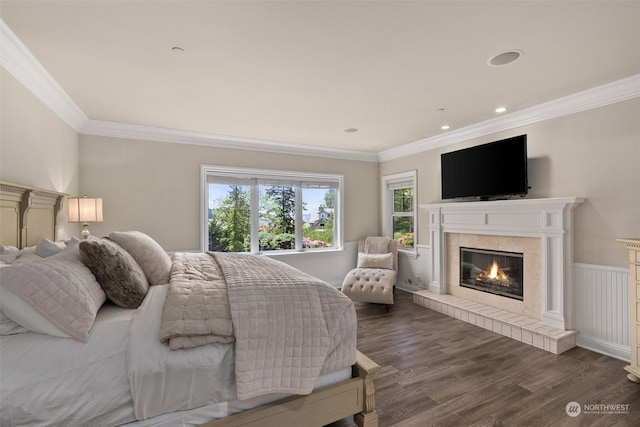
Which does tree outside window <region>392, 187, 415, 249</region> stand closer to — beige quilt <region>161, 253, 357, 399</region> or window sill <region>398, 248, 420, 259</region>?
window sill <region>398, 248, 420, 259</region>

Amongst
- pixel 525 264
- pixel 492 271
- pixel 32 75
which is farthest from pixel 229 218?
pixel 525 264

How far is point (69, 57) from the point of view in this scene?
2203 mm

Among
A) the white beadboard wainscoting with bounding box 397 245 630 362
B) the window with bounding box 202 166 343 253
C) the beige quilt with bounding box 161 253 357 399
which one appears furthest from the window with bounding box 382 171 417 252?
the beige quilt with bounding box 161 253 357 399

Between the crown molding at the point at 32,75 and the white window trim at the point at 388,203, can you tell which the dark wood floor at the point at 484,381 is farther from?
the crown molding at the point at 32,75

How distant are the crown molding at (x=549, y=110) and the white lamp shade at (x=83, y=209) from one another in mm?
4436

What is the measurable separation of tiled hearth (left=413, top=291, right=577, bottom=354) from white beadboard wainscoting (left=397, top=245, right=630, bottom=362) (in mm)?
156

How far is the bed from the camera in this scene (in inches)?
47.4

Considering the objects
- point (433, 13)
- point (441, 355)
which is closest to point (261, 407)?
point (441, 355)

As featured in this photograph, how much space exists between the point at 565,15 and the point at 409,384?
2717mm

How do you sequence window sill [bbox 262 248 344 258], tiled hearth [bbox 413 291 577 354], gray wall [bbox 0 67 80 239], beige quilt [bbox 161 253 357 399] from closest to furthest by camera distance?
beige quilt [bbox 161 253 357 399]
gray wall [bbox 0 67 80 239]
tiled hearth [bbox 413 291 577 354]
window sill [bbox 262 248 344 258]

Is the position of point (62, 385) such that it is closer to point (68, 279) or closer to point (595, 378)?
point (68, 279)

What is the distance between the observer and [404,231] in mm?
5387
